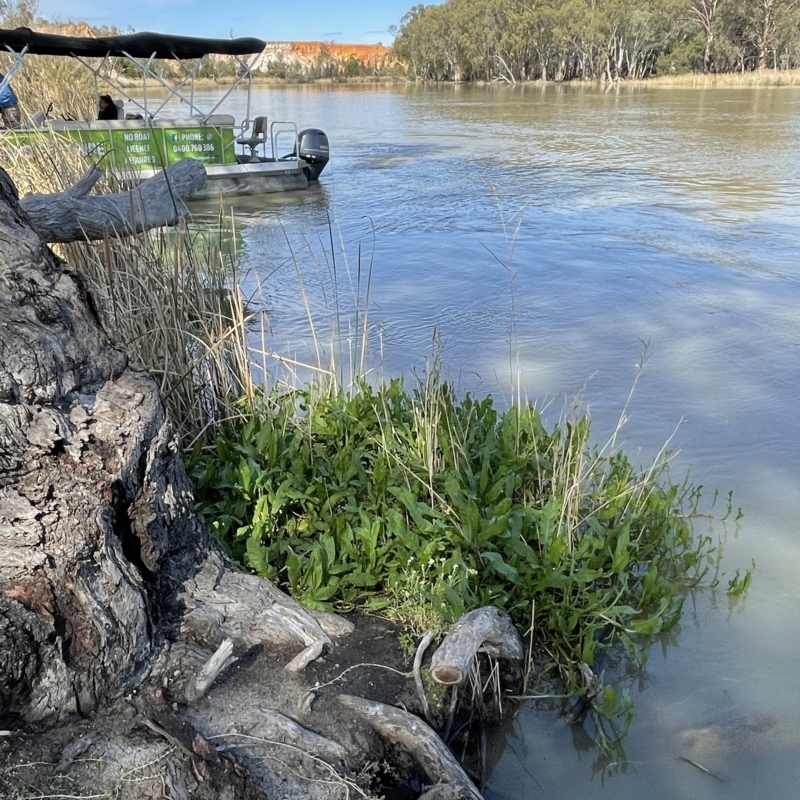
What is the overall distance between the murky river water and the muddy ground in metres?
0.44

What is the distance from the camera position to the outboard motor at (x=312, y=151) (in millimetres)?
14281

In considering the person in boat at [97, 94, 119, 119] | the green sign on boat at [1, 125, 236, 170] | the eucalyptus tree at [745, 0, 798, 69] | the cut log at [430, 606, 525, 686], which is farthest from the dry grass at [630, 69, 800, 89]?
the cut log at [430, 606, 525, 686]

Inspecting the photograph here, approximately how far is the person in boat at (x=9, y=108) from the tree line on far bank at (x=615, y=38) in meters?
54.0

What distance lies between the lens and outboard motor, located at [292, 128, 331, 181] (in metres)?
14.3

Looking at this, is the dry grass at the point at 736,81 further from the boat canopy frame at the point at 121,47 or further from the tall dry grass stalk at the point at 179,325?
the tall dry grass stalk at the point at 179,325

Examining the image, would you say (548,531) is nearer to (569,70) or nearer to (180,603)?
(180,603)

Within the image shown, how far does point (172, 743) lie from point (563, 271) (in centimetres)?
728

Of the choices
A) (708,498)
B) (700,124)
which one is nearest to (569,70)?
(700,124)

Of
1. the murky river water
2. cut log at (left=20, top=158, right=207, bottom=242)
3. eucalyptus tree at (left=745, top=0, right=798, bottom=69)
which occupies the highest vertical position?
Answer: eucalyptus tree at (left=745, top=0, right=798, bottom=69)

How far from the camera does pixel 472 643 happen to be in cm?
231

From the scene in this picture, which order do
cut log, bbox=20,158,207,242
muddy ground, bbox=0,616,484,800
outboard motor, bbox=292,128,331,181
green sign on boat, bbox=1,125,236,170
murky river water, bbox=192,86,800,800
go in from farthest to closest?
outboard motor, bbox=292,128,331,181
green sign on boat, bbox=1,125,236,170
cut log, bbox=20,158,207,242
murky river water, bbox=192,86,800,800
muddy ground, bbox=0,616,484,800

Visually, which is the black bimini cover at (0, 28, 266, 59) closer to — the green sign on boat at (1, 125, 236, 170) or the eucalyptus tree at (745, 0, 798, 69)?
the green sign on boat at (1, 125, 236, 170)

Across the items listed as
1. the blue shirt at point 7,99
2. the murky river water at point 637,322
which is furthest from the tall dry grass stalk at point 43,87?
the murky river water at point 637,322

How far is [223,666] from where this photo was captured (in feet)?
6.98
